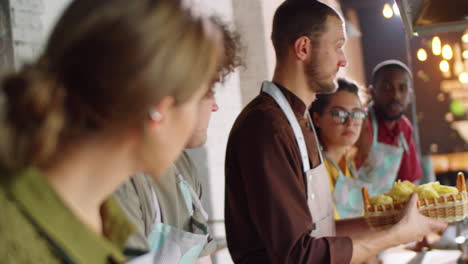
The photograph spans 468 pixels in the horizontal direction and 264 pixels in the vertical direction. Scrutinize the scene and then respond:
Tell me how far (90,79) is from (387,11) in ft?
13.5

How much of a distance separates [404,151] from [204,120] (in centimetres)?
243

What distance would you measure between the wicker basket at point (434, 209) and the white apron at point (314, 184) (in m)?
0.16

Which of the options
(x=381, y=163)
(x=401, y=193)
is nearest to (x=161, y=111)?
(x=401, y=193)

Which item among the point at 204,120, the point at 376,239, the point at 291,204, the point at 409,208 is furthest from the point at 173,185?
the point at 409,208

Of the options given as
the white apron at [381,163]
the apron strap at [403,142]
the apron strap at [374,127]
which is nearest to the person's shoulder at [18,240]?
the white apron at [381,163]

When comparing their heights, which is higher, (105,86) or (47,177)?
(105,86)

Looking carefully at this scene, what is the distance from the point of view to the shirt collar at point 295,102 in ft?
6.48

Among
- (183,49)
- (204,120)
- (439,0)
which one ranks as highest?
(439,0)

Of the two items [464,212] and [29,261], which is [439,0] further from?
[29,261]

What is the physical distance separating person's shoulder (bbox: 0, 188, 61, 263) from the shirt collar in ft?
4.35

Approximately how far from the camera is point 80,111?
2.48 ft

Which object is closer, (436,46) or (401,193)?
(401,193)

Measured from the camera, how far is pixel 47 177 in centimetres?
78

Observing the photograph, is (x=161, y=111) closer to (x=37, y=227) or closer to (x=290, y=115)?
(x=37, y=227)
